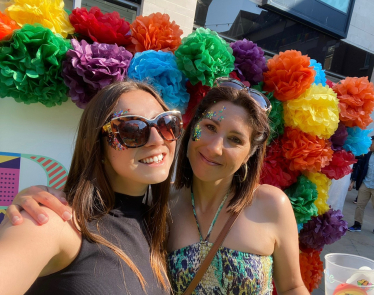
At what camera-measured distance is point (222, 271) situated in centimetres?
140

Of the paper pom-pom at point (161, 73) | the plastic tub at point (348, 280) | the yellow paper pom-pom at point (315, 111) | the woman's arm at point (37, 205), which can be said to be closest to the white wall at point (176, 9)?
the paper pom-pom at point (161, 73)

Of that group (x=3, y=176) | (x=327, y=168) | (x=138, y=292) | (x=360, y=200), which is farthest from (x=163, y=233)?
(x=360, y=200)

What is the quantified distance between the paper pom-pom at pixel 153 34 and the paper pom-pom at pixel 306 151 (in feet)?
3.82

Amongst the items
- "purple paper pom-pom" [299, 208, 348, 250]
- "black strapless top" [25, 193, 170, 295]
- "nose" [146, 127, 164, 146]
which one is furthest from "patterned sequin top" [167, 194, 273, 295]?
"purple paper pom-pom" [299, 208, 348, 250]

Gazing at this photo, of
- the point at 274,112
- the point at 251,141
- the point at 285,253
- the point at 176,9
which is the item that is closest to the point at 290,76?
the point at 274,112

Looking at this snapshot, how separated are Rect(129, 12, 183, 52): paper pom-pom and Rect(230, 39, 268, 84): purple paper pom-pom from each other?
48cm

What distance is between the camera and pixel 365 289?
3.64 ft

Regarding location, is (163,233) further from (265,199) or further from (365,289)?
(365,289)

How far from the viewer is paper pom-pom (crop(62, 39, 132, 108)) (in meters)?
1.68

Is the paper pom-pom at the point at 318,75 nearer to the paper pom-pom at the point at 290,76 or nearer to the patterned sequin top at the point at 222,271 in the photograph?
the paper pom-pom at the point at 290,76

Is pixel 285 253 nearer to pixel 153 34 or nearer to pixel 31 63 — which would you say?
pixel 153 34

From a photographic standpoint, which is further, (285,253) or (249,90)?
(249,90)

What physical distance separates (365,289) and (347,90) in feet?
5.57

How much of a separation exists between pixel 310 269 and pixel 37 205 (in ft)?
7.62
